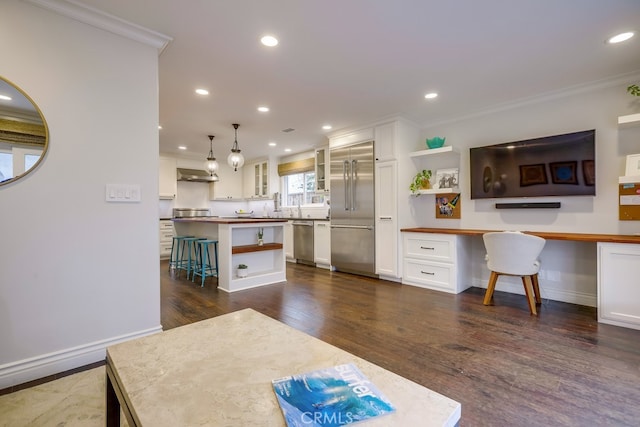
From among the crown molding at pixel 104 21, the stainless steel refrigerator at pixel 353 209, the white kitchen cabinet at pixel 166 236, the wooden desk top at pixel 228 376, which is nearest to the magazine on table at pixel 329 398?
the wooden desk top at pixel 228 376

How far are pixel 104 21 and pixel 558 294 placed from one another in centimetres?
508

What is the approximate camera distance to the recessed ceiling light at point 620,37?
2.33 metres

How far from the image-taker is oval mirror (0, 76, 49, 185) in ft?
5.90

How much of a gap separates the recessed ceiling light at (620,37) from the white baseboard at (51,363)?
4471mm

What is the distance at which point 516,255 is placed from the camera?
305 centimetres

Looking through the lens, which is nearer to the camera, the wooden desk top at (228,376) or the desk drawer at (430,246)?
the wooden desk top at (228,376)

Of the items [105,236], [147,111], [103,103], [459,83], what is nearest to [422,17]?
[459,83]

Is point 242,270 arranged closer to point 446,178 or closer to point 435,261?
point 435,261

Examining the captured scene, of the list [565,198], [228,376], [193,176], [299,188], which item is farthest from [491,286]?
[193,176]

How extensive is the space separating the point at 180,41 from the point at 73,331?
2282 mm

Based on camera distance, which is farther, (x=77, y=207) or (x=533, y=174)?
(x=533, y=174)

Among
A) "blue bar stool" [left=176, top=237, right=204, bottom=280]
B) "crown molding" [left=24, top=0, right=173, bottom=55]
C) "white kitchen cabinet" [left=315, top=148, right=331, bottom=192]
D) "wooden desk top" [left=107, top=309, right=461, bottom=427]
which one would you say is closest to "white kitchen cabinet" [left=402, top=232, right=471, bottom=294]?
"white kitchen cabinet" [left=315, top=148, right=331, bottom=192]

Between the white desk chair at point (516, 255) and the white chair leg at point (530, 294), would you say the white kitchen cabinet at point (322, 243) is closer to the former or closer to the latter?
the white desk chair at point (516, 255)

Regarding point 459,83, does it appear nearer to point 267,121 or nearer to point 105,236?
point 267,121
